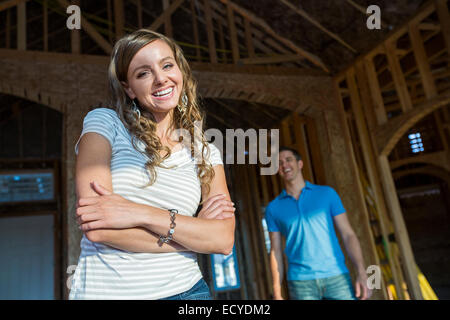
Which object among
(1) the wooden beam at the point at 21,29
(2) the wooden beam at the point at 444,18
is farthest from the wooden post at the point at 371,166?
(1) the wooden beam at the point at 21,29

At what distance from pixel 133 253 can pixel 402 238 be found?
4.21 meters

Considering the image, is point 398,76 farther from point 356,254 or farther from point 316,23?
point 356,254

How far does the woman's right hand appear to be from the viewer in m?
1.12

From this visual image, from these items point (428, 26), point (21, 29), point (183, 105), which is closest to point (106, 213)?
point (183, 105)

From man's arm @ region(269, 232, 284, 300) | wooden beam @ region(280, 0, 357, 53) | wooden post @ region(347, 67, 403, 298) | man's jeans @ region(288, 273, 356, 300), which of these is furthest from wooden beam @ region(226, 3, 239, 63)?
man's jeans @ region(288, 273, 356, 300)

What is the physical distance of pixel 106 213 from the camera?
3.02 ft

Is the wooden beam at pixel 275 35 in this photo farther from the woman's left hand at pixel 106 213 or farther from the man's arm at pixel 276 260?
the woman's left hand at pixel 106 213

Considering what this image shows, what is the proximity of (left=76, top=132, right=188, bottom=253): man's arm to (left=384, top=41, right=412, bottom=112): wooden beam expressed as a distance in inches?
157

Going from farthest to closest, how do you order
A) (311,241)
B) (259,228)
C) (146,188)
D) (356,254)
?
(259,228), (356,254), (311,241), (146,188)

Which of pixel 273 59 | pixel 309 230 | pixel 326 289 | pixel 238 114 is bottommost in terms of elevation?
pixel 326 289

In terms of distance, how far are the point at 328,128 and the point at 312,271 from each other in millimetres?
2682

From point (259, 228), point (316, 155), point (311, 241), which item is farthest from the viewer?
point (259, 228)

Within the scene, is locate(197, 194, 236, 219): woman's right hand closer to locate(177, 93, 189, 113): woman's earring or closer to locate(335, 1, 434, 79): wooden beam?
locate(177, 93, 189, 113): woman's earring

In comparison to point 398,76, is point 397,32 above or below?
above
